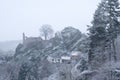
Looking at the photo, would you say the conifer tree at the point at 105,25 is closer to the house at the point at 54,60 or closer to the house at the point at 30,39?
the house at the point at 54,60

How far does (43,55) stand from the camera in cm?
5303

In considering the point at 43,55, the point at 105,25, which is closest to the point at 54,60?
the point at 43,55

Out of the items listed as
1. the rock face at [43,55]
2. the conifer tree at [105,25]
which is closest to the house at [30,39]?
the rock face at [43,55]

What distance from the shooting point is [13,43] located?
146 m

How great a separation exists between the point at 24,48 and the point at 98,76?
131 feet

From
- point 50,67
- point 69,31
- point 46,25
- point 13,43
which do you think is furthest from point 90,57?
point 13,43

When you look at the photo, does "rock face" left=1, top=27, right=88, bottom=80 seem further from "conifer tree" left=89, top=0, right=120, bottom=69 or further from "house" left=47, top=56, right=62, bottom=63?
"conifer tree" left=89, top=0, right=120, bottom=69

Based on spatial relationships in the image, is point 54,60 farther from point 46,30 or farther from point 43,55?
point 46,30

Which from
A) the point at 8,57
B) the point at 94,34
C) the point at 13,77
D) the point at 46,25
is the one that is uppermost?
the point at 46,25

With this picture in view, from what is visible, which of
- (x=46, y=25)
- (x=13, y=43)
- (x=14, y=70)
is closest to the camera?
(x=14, y=70)

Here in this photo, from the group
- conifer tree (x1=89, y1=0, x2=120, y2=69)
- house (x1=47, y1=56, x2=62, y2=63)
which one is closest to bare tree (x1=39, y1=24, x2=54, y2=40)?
house (x1=47, y1=56, x2=62, y2=63)

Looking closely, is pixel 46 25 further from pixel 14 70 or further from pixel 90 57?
pixel 90 57

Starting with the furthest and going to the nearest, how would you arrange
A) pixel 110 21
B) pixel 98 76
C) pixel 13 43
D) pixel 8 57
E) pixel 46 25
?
pixel 13 43 < pixel 46 25 < pixel 8 57 < pixel 110 21 < pixel 98 76

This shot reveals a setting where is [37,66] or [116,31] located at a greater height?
[116,31]
